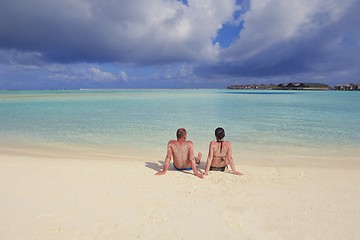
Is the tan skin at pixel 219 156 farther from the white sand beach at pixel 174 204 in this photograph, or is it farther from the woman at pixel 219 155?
the white sand beach at pixel 174 204

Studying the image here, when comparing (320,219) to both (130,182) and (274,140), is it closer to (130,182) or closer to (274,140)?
(130,182)

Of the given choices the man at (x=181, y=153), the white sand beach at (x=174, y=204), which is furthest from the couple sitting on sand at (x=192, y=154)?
the white sand beach at (x=174, y=204)

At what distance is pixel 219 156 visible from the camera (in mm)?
5977

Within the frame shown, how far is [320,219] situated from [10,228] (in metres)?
4.58

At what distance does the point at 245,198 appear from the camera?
4473 mm

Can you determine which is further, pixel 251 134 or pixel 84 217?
pixel 251 134

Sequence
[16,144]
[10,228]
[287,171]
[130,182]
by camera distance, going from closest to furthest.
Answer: [10,228] → [130,182] → [287,171] → [16,144]

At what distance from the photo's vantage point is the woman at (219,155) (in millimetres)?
5809

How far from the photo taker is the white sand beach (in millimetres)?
3402

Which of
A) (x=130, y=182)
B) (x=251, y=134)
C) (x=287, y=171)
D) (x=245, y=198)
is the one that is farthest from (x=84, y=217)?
(x=251, y=134)

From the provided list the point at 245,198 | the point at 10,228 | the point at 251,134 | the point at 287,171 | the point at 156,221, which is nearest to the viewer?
the point at 10,228

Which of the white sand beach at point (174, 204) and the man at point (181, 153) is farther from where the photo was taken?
the man at point (181, 153)

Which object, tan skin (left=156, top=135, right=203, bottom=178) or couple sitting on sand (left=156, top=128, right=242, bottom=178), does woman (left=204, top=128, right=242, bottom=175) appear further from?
tan skin (left=156, top=135, right=203, bottom=178)

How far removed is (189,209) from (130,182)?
67.8 inches
